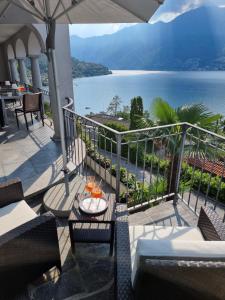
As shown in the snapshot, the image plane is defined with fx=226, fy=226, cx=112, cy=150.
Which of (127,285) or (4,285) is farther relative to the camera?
(4,285)

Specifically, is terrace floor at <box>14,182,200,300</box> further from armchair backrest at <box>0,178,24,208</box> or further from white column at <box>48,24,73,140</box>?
white column at <box>48,24,73,140</box>

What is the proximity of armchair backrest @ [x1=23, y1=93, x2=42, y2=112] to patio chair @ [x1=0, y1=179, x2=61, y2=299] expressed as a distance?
153 inches

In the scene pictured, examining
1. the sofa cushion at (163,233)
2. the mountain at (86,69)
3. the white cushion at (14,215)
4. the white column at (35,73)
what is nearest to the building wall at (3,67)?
the white column at (35,73)

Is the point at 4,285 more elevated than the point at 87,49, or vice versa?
the point at 87,49

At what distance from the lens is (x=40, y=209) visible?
3.01 metres

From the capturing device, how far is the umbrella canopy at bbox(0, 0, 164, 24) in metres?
2.26

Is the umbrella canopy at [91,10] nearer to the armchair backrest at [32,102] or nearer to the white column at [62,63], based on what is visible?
the white column at [62,63]

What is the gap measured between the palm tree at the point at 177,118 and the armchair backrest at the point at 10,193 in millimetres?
2192

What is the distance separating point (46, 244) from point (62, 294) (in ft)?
1.66

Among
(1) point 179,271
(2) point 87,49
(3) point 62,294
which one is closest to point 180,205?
(3) point 62,294

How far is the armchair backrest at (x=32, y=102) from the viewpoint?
5.38 meters

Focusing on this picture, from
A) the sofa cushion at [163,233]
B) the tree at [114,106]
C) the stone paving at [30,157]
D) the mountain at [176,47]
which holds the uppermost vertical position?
the mountain at [176,47]

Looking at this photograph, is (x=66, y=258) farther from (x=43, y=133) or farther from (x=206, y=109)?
(x=43, y=133)

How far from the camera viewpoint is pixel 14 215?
207 centimetres
